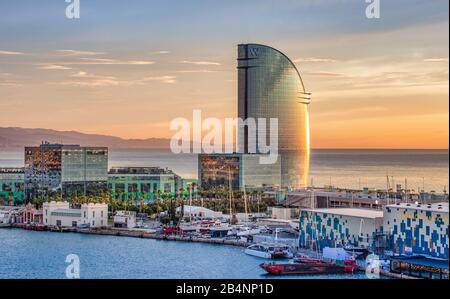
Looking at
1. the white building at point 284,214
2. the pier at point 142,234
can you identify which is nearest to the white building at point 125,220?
the pier at point 142,234

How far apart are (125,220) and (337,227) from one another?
4831 millimetres

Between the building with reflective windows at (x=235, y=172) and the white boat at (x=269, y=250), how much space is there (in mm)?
9675

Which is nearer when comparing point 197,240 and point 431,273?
point 431,273

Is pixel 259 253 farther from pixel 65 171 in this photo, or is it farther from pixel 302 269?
pixel 65 171

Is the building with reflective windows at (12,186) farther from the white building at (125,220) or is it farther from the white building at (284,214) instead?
the white building at (284,214)

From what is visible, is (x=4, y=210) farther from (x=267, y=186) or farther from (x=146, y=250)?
(x=267, y=186)

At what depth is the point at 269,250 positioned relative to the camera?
9.62 metres

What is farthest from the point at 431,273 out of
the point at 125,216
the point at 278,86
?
the point at 278,86

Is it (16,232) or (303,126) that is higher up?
(303,126)

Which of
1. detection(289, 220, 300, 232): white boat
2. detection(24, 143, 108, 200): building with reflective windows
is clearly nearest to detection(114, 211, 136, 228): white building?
→ detection(289, 220, 300, 232): white boat

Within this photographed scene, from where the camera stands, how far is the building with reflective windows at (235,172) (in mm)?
20125

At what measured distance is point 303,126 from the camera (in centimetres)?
2477
